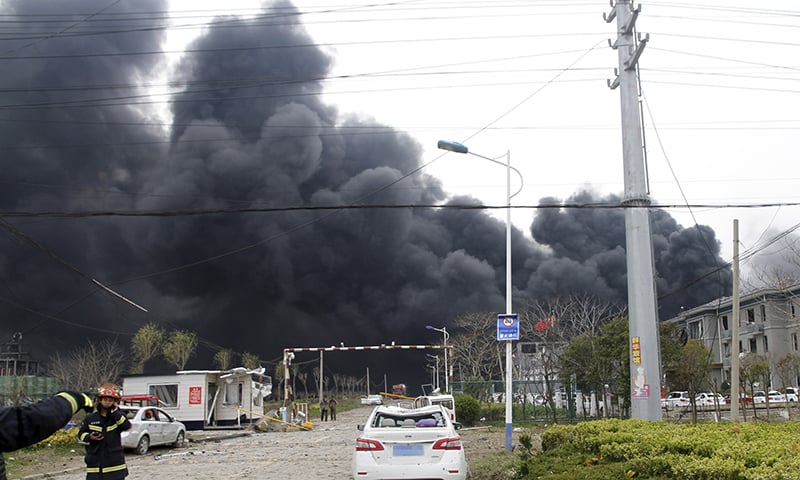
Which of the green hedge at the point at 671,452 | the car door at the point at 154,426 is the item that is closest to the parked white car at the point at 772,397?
the car door at the point at 154,426

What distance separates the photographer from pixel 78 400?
4438 mm

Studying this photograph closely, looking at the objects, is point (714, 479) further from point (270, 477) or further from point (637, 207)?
point (270, 477)

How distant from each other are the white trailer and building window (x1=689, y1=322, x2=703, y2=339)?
1961 inches

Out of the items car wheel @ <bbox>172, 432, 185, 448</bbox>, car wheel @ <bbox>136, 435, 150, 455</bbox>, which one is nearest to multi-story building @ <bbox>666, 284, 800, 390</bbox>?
car wheel @ <bbox>172, 432, 185, 448</bbox>

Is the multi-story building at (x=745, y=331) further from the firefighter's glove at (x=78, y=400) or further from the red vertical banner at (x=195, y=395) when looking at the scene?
the firefighter's glove at (x=78, y=400)

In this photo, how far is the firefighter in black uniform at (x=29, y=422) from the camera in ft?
13.0

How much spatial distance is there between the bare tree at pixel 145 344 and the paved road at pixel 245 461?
29.5 metres

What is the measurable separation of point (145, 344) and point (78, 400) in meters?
51.6

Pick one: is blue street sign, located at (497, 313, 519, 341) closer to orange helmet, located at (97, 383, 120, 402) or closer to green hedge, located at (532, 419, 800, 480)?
green hedge, located at (532, 419, 800, 480)

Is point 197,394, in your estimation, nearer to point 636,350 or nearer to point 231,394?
point 231,394

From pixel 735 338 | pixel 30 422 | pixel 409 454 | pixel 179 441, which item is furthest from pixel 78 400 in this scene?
pixel 735 338

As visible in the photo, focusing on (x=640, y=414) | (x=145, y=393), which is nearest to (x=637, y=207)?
(x=640, y=414)

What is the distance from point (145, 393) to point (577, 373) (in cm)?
1909

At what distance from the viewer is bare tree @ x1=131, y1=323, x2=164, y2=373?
173 ft
